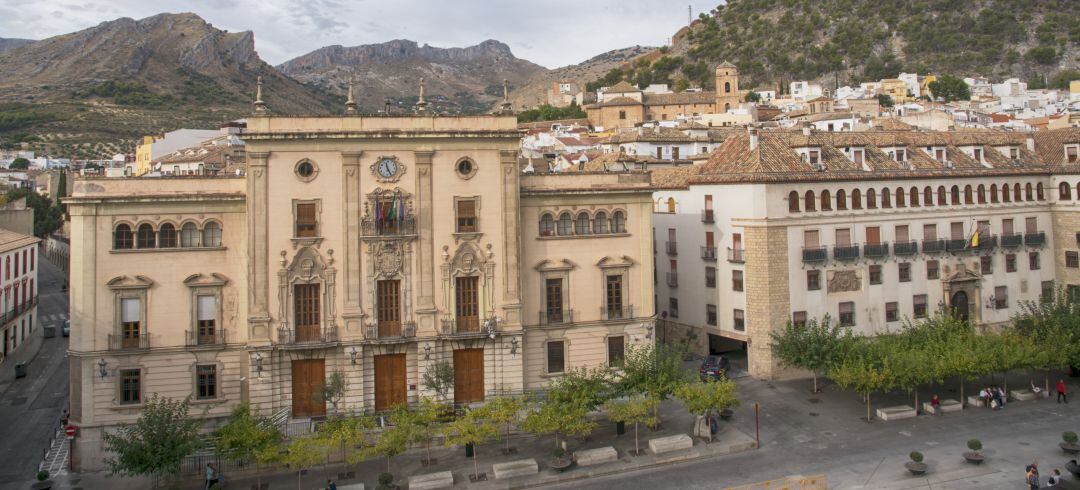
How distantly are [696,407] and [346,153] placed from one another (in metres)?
16.9

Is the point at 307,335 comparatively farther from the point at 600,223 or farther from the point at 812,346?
the point at 812,346

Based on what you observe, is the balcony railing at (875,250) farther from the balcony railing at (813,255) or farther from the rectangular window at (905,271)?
the balcony railing at (813,255)

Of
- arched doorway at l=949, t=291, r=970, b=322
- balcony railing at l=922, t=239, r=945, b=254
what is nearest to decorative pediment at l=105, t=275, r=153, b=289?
balcony railing at l=922, t=239, r=945, b=254

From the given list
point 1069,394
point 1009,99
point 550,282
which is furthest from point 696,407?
point 1009,99

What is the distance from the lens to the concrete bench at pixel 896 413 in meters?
33.4

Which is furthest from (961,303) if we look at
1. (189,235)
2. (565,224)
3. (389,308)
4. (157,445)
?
(157,445)

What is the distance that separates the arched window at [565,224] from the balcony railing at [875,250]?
647 inches

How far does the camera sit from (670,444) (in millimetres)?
29484

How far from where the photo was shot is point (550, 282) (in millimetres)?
34469

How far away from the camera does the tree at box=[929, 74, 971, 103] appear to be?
121688 millimetres

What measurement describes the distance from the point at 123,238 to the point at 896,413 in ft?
107

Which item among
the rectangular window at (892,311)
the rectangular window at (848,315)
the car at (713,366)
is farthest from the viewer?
the rectangular window at (892,311)

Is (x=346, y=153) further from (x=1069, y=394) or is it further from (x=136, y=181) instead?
(x=1069, y=394)

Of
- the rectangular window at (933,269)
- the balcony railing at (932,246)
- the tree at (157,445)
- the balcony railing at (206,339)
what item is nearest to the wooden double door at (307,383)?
the balcony railing at (206,339)
